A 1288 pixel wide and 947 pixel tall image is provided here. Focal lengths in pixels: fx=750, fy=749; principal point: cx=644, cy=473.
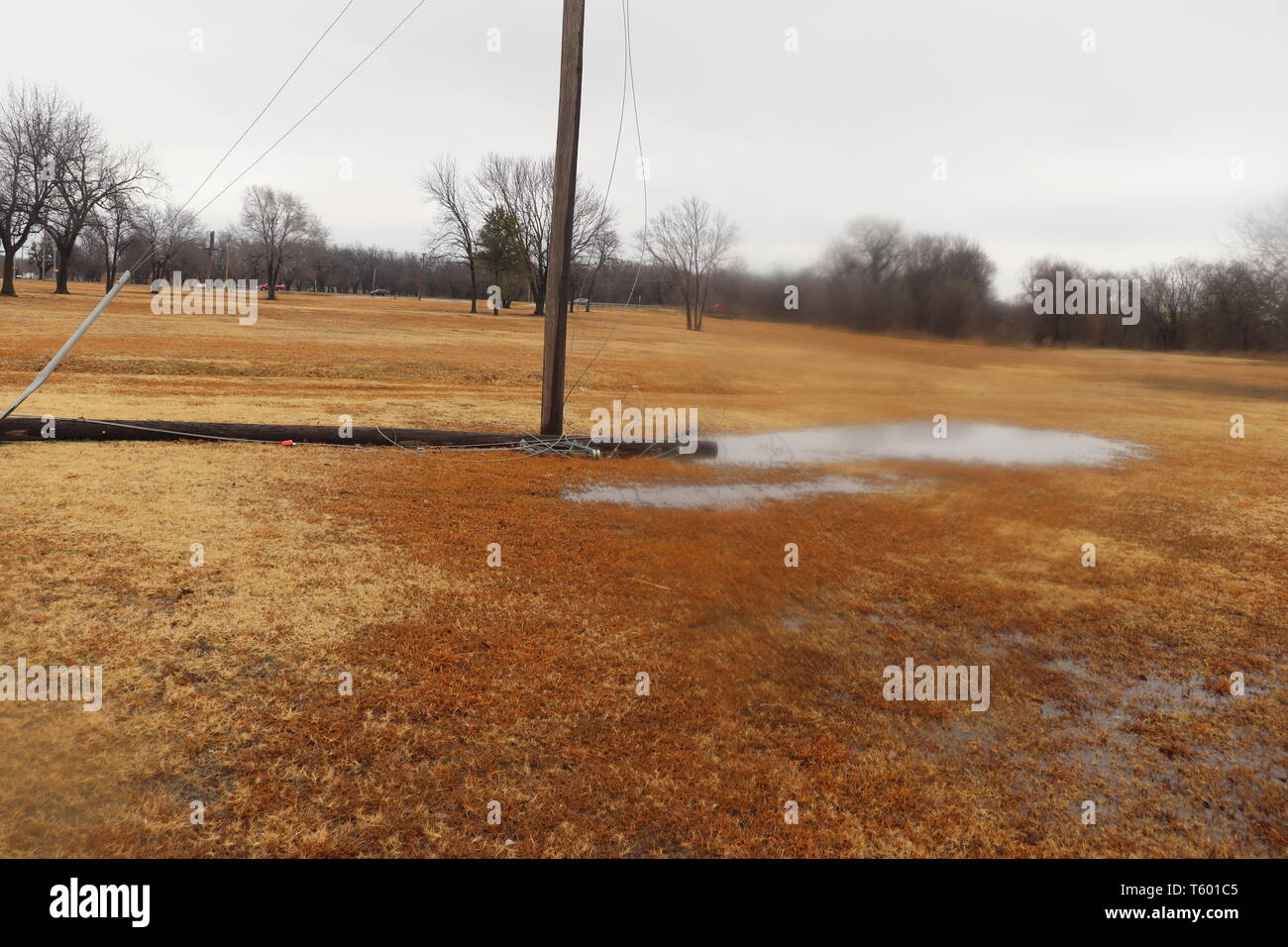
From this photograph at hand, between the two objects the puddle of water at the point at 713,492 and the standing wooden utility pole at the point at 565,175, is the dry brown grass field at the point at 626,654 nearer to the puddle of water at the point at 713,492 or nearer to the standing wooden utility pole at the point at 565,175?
the puddle of water at the point at 713,492

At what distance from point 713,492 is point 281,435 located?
→ 6.48 meters

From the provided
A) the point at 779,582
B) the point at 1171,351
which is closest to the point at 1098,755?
the point at 779,582

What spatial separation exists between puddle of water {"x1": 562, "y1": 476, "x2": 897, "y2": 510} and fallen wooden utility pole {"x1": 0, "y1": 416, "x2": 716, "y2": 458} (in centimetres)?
211

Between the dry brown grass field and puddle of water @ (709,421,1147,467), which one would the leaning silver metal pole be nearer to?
the dry brown grass field

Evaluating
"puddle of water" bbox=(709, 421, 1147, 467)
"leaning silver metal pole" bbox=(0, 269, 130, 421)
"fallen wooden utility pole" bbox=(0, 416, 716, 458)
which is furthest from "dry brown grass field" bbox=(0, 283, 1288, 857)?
"puddle of water" bbox=(709, 421, 1147, 467)

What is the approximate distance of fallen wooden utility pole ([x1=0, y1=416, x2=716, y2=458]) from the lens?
9.94m

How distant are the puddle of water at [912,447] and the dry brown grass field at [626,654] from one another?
1.84 metres

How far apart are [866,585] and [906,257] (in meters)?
4.38

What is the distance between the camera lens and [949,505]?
10.4 metres

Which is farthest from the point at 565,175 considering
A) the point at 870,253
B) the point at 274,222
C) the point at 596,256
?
the point at 274,222

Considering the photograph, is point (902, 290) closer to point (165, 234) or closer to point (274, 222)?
point (165, 234)

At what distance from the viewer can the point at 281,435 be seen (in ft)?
36.8

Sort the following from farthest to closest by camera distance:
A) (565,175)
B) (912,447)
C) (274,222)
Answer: (274,222)
(912,447)
(565,175)

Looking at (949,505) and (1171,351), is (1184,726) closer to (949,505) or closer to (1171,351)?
(949,505)
